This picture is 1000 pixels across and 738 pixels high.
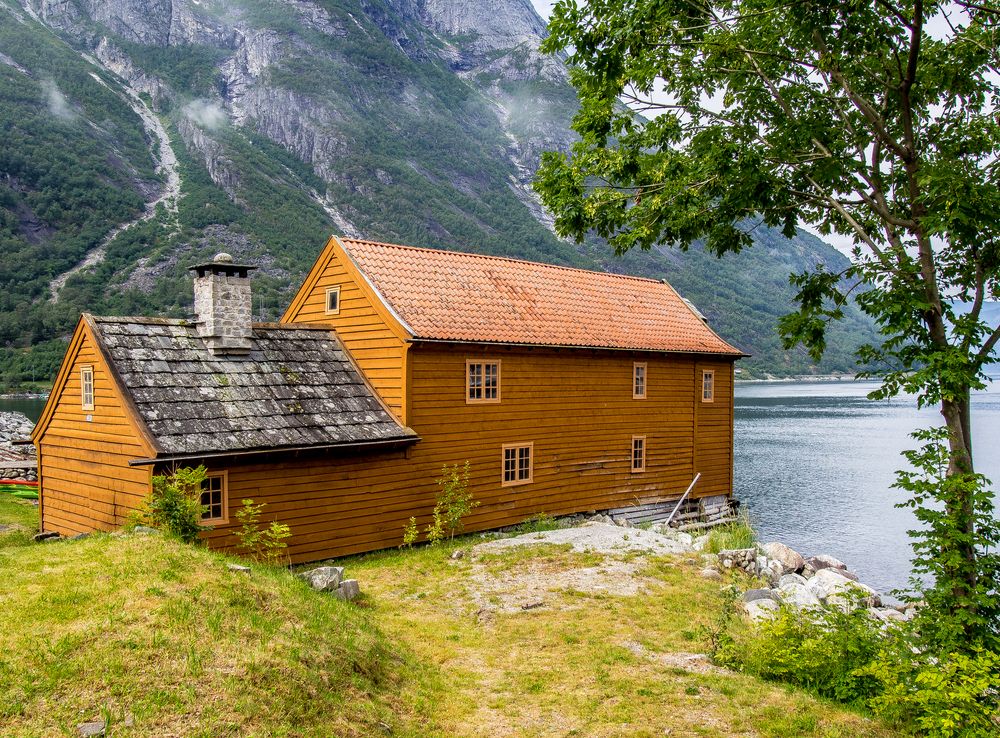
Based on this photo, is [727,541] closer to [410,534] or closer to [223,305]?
[410,534]

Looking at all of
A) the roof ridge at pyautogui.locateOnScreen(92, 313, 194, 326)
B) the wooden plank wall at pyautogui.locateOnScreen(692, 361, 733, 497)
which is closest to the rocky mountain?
the wooden plank wall at pyautogui.locateOnScreen(692, 361, 733, 497)

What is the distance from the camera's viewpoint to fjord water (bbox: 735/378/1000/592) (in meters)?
31.2

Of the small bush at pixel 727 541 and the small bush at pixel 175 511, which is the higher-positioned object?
the small bush at pixel 175 511

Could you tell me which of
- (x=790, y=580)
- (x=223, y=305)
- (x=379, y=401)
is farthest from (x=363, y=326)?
(x=790, y=580)

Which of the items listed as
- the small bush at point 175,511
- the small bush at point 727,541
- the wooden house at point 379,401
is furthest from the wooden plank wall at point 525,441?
the small bush at point 727,541

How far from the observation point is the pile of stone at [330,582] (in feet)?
40.2

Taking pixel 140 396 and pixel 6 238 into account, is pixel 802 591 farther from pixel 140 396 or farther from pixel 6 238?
pixel 6 238

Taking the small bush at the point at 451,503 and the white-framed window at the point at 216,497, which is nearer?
the white-framed window at the point at 216,497

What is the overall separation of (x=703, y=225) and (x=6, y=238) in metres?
121

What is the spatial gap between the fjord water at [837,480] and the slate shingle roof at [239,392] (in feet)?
39.5

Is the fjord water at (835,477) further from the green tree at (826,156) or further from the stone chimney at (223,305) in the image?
the stone chimney at (223,305)

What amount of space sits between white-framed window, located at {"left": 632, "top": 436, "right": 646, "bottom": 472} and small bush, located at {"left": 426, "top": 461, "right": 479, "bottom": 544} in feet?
23.5

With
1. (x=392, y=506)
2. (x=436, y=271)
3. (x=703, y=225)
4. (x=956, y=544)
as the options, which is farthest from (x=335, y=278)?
(x=956, y=544)

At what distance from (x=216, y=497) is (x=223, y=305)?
4606 mm
